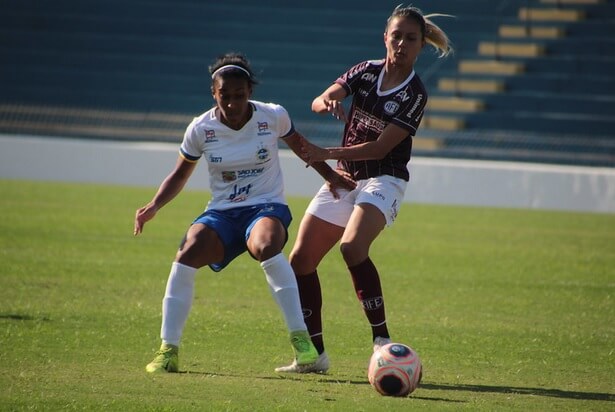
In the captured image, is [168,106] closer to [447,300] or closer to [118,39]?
[118,39]

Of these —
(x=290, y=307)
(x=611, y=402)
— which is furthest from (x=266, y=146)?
(x=611, y=402)

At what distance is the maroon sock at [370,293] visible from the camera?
6.77m

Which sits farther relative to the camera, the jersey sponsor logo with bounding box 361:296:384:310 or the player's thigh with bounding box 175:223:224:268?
the jersey sponsor logo with bounding box 361:296:384:310

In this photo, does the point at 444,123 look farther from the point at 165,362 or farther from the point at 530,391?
the point at 165,362

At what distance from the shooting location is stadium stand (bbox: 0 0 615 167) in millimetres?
25531

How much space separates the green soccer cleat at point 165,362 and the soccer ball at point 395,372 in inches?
44.8

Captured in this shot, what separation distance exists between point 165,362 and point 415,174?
16.6 m

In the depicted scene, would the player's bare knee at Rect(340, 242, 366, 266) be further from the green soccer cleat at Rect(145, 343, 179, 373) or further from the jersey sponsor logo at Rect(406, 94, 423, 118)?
the green soccer cleat at Rect(145, 343, 179, 373)


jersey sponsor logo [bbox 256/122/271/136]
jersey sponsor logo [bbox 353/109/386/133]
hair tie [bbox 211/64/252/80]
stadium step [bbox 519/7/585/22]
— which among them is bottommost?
jersey sponsor logo [bbox 256/122/271/136]

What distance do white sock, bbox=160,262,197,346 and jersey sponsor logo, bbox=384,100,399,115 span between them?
157 centimetres

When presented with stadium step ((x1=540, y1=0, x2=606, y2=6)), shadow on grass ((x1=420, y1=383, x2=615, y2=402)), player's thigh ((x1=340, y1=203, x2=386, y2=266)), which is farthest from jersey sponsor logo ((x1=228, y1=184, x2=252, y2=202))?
stadium step ((x1=540, y1=0, x2=606, y2=6))

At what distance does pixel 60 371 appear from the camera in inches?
245

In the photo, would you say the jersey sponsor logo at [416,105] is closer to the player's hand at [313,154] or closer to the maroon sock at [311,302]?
the player's hand at [313,154]

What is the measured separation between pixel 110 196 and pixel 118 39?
10685mm
